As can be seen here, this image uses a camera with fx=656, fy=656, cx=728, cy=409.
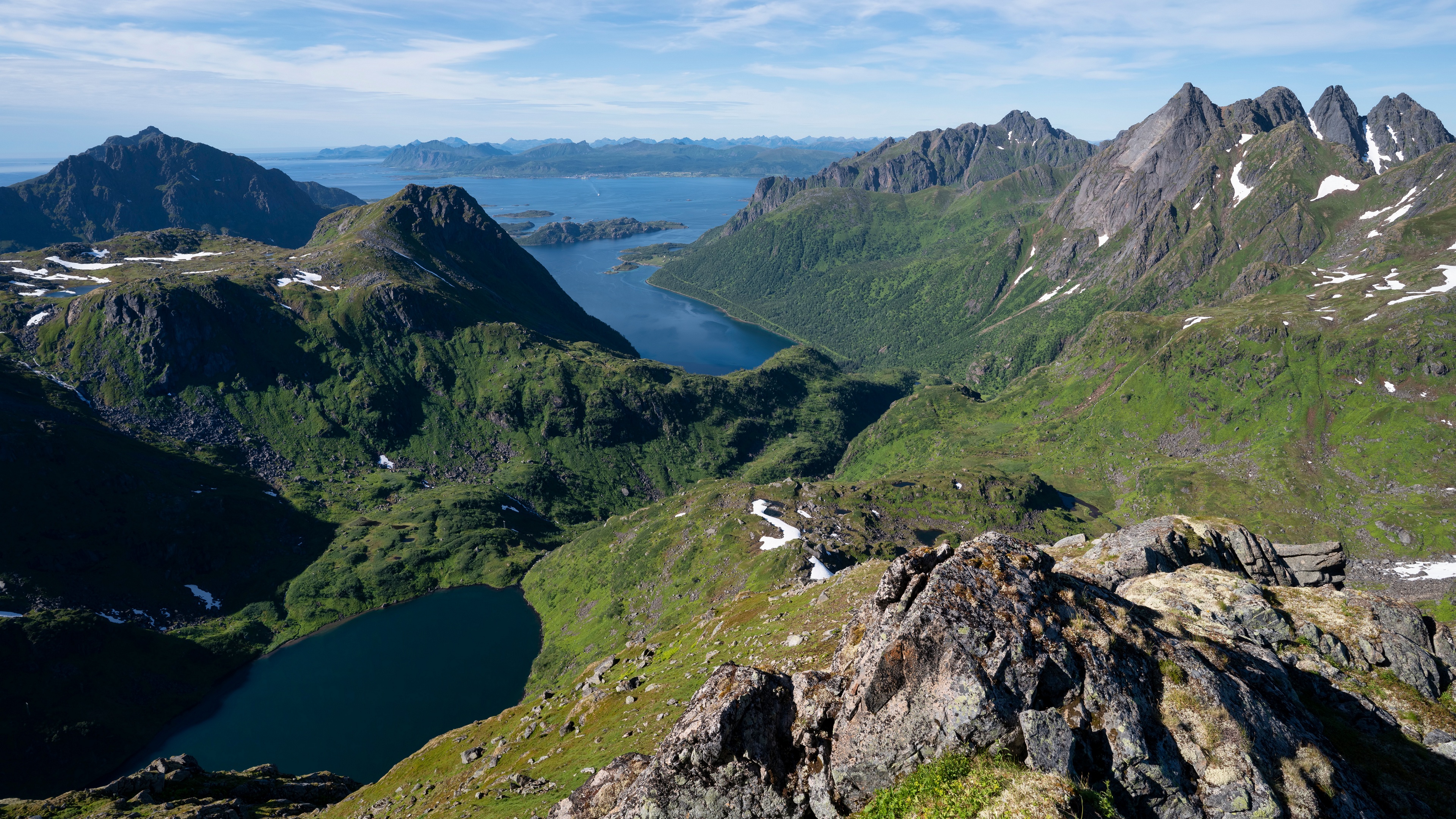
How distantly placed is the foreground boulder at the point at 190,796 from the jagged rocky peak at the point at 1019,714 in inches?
1992

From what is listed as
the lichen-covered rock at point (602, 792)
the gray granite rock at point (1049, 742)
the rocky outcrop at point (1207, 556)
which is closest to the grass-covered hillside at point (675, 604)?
the lichen-covered rock at point (602, 792)

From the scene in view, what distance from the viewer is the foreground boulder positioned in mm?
60062

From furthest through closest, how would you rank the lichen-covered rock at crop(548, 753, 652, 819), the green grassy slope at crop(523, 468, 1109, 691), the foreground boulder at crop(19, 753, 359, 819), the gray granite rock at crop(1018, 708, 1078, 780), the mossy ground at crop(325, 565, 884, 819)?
Result: the green grassy slope at crop(523, 468, 1109, 691) < the foreground boulder at crop(19, 753, 359, 819) < the mossy ground at crop(325, 565, 884, 819) < the lichen-covered rock at crop(548, 753, 652, 819) < the gray granite rock at crop(1018, 708, 1078, 780)

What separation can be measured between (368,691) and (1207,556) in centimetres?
14980

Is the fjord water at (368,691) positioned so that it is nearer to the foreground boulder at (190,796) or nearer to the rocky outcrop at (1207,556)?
the foreground boulder at (190,796)


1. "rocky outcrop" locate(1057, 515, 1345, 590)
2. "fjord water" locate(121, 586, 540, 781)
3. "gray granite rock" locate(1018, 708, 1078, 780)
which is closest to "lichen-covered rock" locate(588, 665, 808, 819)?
"gray granite rock" locate(1018, 708, 1078, 780)

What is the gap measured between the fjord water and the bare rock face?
114 m

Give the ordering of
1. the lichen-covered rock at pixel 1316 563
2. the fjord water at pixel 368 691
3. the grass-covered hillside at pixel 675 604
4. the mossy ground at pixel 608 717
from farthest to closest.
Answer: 1. the fjord water at pixel 368 691
2. the grass-covered hillside at pixel 675 604
3. the lichen-covered rock at pixel 1316 563
4. the mossy ground at pixel 608 717

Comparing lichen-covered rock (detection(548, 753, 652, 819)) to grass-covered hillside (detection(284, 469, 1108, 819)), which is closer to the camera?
lichen-covered rock (detection(548, 753, 652, 819))

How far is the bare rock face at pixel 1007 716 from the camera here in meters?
23.3

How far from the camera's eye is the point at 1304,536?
168125 millimetres

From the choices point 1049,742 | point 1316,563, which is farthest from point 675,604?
point 1049,742

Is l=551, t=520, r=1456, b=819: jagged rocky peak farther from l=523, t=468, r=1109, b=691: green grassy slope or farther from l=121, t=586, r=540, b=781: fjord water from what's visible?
l=121, t=586, r=540, b=781: fjord water

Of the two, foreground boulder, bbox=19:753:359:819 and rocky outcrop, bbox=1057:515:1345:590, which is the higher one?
rocky outcrop, bbox=1057:515:1345:590
